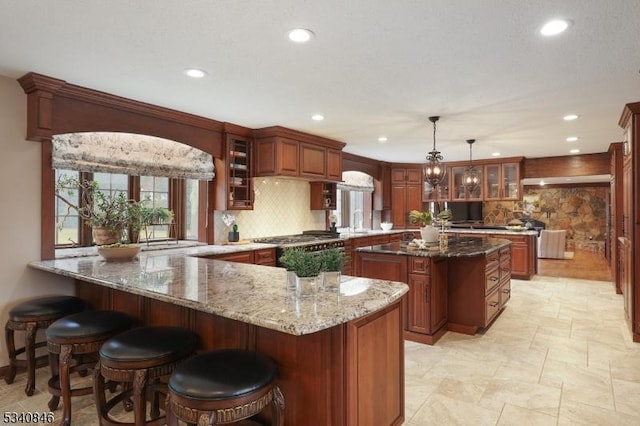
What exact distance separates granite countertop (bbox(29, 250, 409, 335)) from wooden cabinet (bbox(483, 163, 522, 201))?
623cm

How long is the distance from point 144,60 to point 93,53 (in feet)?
1.05

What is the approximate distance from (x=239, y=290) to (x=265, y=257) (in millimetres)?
2543

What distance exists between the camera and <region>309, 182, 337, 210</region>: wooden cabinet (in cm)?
623

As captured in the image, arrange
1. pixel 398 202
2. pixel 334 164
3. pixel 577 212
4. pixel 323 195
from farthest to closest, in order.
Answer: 1. pixel 577 212
2. pixel 398 202
3. pixel 323 195
4. pixel 334 164

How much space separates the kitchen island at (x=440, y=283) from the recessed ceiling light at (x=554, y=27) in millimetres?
2022

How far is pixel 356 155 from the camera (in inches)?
279

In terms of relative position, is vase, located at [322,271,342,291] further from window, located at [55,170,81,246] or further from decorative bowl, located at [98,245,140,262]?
window, located at [55,170,81,246]

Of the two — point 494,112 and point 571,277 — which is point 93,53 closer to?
point 494,112

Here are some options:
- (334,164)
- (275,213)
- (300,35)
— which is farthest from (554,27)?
(275,213)

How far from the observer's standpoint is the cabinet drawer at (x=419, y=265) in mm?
3715

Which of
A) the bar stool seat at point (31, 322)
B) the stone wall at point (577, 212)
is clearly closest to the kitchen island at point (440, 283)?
the bar stool seat at point (31, 322)

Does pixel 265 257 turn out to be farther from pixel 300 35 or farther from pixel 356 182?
pixel 356 182

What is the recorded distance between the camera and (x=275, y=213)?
5703mm

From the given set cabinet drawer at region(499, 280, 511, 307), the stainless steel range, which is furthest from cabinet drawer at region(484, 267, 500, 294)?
the stainless steel range
